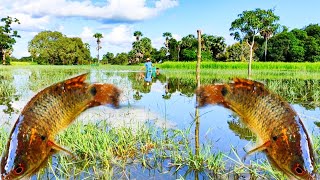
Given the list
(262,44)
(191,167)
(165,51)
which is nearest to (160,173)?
(191,167)

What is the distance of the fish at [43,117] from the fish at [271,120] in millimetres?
245

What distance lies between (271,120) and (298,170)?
5.2 inches

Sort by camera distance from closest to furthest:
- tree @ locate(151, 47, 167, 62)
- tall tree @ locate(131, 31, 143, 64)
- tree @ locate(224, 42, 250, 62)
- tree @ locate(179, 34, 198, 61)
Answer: tree @ locate(224, 42, 250, 62), tree @ locate(179, 34, 198, 61), tree @ locate(151, 47, 167, 62), tall tree @ locate(131, 31, 143, 64)

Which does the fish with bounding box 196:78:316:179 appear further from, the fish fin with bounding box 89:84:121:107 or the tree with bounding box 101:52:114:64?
the tree with bounding box 101:52:114:64

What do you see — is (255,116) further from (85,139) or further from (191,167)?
→ (85,139)

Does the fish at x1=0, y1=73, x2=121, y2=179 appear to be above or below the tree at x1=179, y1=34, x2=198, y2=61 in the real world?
below

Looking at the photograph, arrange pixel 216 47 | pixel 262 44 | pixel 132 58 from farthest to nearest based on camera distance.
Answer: pixel 132 58
pixel 216 47
pixel 262 44

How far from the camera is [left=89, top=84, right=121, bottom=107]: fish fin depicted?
841 millimetres

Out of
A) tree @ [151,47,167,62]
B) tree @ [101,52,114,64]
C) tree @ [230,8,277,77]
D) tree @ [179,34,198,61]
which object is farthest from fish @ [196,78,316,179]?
tree @ [101,52,114,64]

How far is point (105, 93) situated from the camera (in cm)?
85

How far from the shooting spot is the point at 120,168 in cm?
539

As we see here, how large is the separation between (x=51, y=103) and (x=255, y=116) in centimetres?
49

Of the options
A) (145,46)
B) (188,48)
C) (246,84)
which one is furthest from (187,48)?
(246,84)

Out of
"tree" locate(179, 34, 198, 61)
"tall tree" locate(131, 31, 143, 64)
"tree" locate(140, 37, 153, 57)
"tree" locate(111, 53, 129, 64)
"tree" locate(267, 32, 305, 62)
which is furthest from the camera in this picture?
"tall tree" locate(131, 31, 143, 64)
